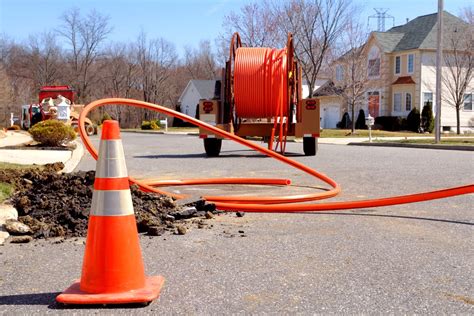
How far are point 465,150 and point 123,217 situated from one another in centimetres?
1972

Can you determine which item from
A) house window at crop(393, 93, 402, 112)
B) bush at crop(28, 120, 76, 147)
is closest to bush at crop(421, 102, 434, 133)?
house window at crop(393, 93, 402, 112)

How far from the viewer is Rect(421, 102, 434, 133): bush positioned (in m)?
43.8

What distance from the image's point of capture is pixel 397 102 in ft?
156

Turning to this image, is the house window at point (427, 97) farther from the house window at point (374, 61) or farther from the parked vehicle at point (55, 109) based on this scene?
the parked vehicle at point (55, 109)

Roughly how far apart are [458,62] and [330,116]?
16.3 m

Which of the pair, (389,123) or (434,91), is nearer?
(434,91)

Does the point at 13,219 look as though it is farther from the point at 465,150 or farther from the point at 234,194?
the point at 465,150

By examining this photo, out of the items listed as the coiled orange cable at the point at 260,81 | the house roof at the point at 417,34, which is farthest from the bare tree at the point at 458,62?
the coiled orange cable at the point at 260,81

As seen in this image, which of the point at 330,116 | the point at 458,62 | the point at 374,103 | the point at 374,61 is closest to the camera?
the point at 458,62

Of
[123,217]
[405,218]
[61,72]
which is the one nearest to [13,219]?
[123,217]

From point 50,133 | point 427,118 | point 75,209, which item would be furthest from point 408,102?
point 75,209

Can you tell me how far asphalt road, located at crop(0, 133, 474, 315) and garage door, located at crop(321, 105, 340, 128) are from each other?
45894 millimetres

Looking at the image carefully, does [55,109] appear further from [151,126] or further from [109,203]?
[151,126]

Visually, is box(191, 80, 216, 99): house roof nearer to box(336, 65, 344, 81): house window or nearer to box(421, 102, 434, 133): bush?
box(336, 65, 344, 81): house window
